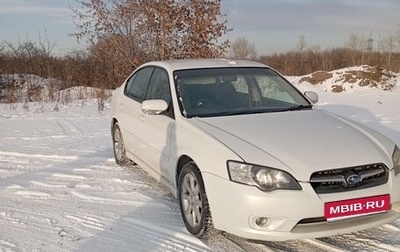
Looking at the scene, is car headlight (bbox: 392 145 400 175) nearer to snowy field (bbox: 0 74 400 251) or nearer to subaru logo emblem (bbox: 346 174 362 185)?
subaru logo emblem (bbox: 346 174 362 185)

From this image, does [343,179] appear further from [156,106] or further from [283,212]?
[156,106]

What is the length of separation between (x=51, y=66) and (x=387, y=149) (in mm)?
17934

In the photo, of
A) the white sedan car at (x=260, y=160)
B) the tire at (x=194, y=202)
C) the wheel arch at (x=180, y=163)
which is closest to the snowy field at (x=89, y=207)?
the tire at (x=194, y=202)

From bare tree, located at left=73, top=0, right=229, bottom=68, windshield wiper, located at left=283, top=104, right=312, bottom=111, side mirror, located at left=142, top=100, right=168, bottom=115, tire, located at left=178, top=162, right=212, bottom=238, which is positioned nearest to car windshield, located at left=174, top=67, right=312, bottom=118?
windshield wiper, located at left=283, top=104, right=312, bottom=111

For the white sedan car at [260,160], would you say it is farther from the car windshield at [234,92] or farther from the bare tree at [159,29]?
the bare tree at [159,29]

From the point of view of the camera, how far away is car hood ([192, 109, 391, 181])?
3.03 m

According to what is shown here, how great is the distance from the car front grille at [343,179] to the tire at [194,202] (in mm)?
891

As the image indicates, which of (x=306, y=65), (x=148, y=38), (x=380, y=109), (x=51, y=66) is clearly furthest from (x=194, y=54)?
(x=306, y=65)

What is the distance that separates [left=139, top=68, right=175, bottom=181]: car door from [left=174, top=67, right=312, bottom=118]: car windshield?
182 millimetres

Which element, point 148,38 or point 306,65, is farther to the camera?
point 306,65

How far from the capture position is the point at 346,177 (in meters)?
2.99

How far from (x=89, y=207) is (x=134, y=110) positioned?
1.35 meters

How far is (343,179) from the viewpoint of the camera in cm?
298

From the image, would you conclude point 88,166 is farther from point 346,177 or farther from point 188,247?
point 346,177
